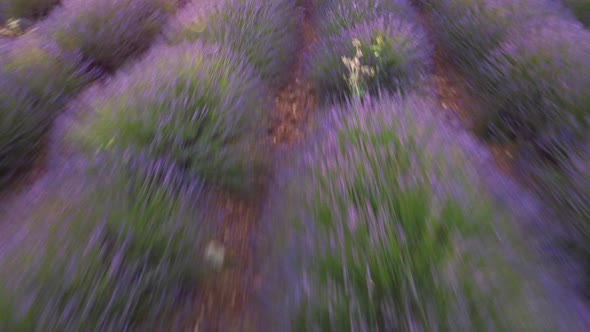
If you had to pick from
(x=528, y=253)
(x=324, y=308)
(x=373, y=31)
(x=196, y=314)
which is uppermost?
(x=373, y=31)

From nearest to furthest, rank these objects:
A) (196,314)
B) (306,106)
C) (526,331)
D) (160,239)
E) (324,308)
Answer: (526,331) < (324,308) < (160,239) < (196,314) < (306,106)

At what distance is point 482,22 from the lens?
4219 millimetres

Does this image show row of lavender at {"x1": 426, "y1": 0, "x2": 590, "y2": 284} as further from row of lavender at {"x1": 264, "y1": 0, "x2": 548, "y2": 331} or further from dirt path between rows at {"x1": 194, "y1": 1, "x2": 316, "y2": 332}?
dirt path between rows at {"x1": 194, "y1": 1, "x2": 316, "y2": 332}

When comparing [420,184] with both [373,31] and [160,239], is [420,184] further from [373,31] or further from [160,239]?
[373,31]

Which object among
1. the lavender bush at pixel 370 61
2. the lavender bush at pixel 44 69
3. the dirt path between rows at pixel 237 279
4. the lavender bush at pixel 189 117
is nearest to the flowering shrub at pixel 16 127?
Answer: the lavender bush at pixel 44 69

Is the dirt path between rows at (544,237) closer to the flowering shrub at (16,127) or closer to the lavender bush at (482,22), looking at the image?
the lavender bush at (482,22)

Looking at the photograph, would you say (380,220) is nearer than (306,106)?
Yes

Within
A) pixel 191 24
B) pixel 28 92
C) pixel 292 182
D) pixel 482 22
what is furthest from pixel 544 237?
pixel 28 92

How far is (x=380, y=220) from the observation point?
153 centimetres

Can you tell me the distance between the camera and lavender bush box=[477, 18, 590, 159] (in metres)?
2.68

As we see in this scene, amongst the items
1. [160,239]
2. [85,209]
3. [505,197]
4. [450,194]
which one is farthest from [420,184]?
[85,209]

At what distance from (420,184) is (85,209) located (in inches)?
69.0

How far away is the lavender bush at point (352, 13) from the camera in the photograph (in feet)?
15.1

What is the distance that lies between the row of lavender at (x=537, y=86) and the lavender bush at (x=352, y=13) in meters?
0.92
